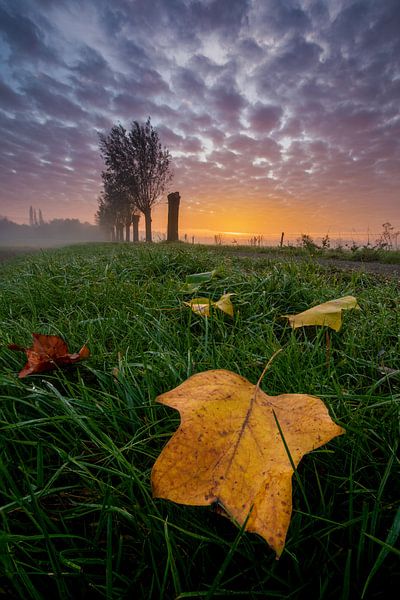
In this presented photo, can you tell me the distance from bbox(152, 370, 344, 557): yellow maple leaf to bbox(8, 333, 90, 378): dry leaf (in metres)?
0.65

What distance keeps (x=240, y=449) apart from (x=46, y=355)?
2.79 ft

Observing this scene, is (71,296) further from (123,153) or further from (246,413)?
(123,153)

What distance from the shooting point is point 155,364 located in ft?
3.67

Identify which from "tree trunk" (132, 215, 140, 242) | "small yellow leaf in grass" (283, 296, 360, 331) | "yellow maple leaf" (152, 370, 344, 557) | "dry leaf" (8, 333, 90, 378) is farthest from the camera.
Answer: "tree trunk" (132, 215, 140, 242)

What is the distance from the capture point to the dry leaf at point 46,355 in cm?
106

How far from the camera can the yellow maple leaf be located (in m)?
0.48

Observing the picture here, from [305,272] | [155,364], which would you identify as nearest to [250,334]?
[155,364]

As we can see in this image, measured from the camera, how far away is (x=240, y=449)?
0.55 meters

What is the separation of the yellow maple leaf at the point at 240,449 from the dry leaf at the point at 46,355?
0.65 meters

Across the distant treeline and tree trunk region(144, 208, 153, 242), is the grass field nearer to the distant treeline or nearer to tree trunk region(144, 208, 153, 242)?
tree trunk region(144, 208, 153, 242)

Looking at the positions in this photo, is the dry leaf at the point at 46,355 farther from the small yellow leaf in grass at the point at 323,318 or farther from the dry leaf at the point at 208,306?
the small yellow leaf in grass at the point at 323,318

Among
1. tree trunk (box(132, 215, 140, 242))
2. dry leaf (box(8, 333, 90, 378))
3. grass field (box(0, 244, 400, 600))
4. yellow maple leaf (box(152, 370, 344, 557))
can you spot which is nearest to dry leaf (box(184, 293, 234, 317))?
grass field (box(0, 244, 400, 600))

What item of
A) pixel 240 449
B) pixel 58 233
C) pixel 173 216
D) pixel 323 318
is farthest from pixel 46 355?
pixel 58 233

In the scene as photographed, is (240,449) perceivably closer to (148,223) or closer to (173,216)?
(173,216)
